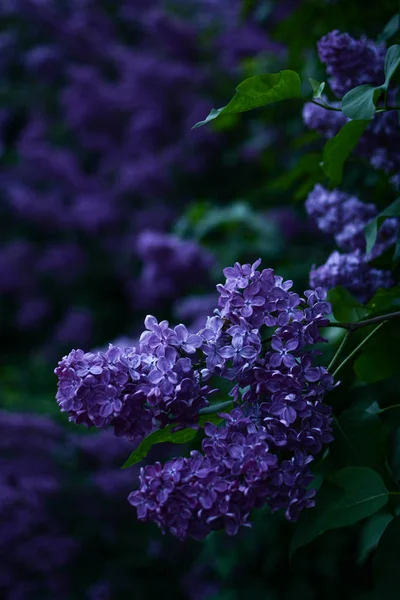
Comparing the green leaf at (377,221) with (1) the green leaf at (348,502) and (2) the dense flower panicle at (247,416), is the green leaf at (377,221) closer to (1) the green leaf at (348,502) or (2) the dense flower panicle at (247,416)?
(2) the dense flower panicle at (247,416)

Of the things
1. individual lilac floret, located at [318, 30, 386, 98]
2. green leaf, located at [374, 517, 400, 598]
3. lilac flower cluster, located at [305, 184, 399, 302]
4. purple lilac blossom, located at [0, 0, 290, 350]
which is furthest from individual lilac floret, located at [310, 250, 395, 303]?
purple lilac blossom, located at [0, 0, 290, 350]

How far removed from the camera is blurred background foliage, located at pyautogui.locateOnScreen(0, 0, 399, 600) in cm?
162

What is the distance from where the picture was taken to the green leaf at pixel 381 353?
2.54 ft

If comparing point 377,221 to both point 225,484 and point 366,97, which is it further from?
point 225,484

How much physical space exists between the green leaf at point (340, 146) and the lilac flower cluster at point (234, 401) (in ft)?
0.68

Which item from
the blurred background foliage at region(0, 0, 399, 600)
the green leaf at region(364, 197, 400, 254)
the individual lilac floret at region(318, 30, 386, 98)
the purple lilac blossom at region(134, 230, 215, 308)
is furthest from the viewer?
the purple lilac blossom at region(134, 230, 215, 308)

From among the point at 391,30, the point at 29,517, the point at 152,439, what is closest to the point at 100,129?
the point at 29,517

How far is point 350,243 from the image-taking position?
969 mm

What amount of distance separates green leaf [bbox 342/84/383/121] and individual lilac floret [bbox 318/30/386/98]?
21cm

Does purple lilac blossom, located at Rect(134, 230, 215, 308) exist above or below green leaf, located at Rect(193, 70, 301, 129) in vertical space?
below

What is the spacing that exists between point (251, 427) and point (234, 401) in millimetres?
47

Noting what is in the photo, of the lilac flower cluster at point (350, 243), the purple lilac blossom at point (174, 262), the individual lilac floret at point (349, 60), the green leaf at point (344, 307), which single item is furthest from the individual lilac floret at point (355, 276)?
the purple lilac blossom at point (174, 262)

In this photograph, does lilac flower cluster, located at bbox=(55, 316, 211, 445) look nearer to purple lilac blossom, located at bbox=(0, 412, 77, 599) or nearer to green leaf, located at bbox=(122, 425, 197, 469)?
green leaf, located at bbox=(122, 425, 197, 469)

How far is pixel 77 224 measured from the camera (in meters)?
3.77
